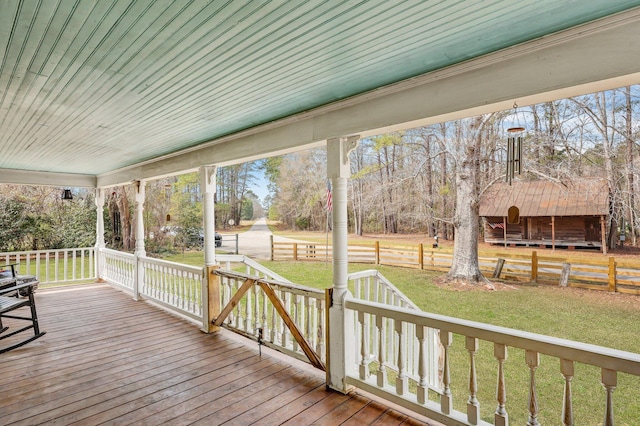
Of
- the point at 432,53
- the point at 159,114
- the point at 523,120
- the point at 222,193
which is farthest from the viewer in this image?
the point at 222,193

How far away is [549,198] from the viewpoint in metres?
7.49

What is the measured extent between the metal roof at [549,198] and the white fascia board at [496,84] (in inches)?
198

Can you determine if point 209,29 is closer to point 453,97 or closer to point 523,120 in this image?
point 453,97

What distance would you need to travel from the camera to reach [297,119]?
304 centimetres

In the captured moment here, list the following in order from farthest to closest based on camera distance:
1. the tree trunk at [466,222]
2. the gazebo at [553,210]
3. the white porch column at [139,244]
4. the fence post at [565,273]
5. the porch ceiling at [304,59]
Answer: the tree trunk at [466,222]
the fence post at [565,273]
the gazebo at [553,210]
the white porch column at [139,244]
the porch ceiling at [304,59]

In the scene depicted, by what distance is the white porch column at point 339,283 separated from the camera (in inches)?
108

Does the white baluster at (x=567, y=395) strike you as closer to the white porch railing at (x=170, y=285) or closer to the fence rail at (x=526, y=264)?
the fence rail at (x=526, y=264)

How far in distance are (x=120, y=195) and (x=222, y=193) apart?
12.9ft

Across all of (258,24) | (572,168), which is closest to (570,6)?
(258,24)

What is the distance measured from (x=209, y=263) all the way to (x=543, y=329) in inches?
226

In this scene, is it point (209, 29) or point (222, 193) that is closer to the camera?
point (209, 29)

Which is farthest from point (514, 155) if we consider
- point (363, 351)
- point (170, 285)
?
point (170, 285)

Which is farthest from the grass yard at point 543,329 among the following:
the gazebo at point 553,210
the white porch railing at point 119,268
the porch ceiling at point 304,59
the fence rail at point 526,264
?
the white porch railing at point 119,268

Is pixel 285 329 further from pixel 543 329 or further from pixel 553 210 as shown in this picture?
pixel 553 210
